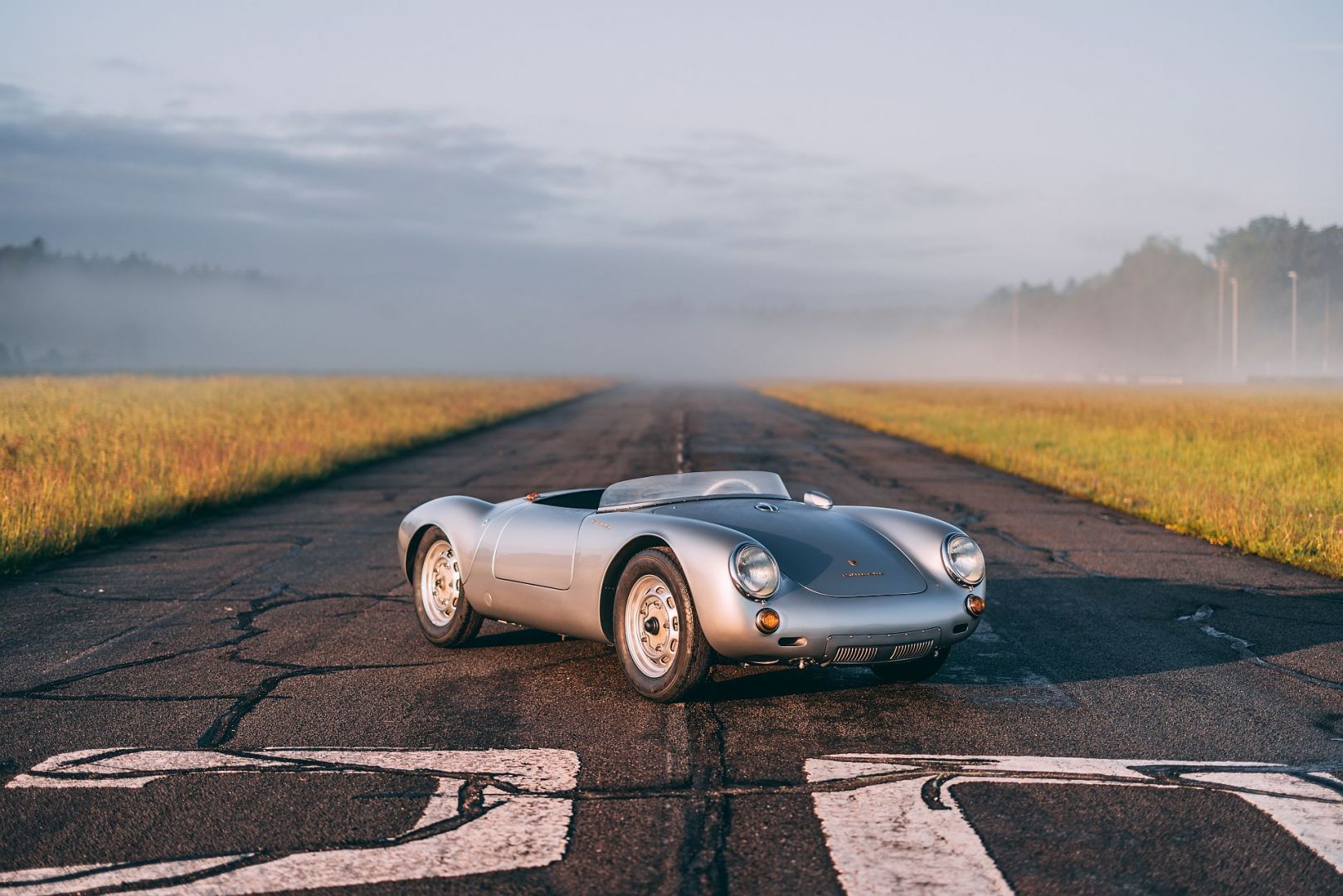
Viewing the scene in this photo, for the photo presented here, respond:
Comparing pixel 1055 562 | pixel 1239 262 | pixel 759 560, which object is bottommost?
pixel 1055 562

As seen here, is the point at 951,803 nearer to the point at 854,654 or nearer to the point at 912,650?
the point at 854,654

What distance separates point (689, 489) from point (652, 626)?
36.4 inches

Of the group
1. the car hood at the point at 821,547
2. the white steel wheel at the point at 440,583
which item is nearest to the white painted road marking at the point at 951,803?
the car hood at the point at 821,547

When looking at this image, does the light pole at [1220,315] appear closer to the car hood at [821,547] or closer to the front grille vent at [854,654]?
the car hood at [821,547]

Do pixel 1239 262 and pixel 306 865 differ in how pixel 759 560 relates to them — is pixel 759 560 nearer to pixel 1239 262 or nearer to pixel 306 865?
pixel 306 865

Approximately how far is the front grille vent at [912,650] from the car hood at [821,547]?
0.82 feet

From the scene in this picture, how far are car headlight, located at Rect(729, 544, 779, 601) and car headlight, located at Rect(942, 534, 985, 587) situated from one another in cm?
99

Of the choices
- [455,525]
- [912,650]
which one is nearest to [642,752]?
[912,650]

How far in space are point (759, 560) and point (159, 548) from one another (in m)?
8.04

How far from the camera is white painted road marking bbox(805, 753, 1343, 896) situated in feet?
12.0

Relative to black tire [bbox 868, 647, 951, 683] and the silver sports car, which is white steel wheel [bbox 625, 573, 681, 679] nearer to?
the silver sports car

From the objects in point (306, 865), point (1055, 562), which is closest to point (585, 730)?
point (306, 865)

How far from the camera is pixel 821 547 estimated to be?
5.85 metres

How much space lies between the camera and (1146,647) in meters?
7.11
